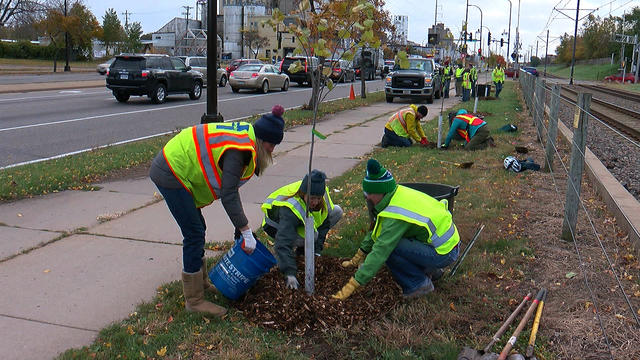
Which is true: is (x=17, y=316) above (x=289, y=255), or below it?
below

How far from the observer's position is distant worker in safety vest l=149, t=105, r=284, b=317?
3602 mm

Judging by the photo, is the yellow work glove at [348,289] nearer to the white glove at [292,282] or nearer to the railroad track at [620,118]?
the white glove at [292,282]

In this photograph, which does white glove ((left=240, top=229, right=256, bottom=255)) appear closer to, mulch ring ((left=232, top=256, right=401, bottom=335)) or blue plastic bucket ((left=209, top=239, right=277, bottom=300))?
blue plastic bucket ((left=209, top=239, right=277, bottom=300))

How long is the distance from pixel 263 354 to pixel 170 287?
1.27 meters

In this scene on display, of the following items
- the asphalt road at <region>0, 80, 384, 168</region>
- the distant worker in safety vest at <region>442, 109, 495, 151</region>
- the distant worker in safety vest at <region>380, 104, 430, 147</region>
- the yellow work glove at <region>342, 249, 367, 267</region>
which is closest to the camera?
the yellow work glove at <region>342, 249, 367, 267</region>

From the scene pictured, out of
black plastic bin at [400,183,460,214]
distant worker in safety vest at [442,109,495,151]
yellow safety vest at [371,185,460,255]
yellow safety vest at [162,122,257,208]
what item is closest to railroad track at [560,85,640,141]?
distant worker in safety vest at [442,109,495,151]

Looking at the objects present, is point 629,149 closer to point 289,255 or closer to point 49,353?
point 289,255

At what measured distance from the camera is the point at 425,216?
13.5 ft

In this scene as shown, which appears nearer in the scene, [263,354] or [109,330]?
[263,354]

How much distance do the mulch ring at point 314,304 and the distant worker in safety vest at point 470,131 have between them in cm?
688

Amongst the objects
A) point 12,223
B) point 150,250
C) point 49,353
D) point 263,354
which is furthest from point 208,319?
point 12,223

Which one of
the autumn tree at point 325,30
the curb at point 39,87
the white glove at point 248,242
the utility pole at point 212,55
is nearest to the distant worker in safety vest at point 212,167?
the white glove at point 248,242

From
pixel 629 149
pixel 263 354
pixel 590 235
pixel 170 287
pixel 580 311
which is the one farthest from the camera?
pixel 629 149

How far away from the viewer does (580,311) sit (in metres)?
4.09
